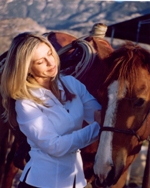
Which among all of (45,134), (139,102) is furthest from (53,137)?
(139,102)

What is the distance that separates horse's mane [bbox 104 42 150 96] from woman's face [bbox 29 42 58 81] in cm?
30

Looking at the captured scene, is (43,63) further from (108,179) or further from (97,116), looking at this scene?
(108,179)

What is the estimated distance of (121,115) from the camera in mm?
1764

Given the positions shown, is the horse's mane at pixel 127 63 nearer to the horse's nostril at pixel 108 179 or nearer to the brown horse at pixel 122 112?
the brown horse at pixel 122 112

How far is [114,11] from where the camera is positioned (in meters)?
19.9

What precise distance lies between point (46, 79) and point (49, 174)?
472 mm

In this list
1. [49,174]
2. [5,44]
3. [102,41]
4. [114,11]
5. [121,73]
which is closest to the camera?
[49,174]

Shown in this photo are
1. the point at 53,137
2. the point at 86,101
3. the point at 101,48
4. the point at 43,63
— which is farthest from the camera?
the point at 101,48

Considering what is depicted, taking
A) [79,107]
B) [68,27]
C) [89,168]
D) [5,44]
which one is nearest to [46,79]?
[79,107]

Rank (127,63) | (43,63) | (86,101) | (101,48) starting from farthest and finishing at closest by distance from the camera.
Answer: (101,48) → (86,101) → (127,63) → (43,63)

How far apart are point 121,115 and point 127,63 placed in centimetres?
28

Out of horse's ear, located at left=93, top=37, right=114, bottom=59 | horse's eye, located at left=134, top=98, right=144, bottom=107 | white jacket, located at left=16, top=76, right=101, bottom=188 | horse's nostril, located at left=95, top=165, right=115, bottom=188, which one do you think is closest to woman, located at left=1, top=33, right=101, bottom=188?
white jacket, located at left=16, top=76, right=101, bottom=188

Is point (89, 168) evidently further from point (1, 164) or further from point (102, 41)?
point (1, 164)

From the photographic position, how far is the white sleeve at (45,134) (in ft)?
5.41
